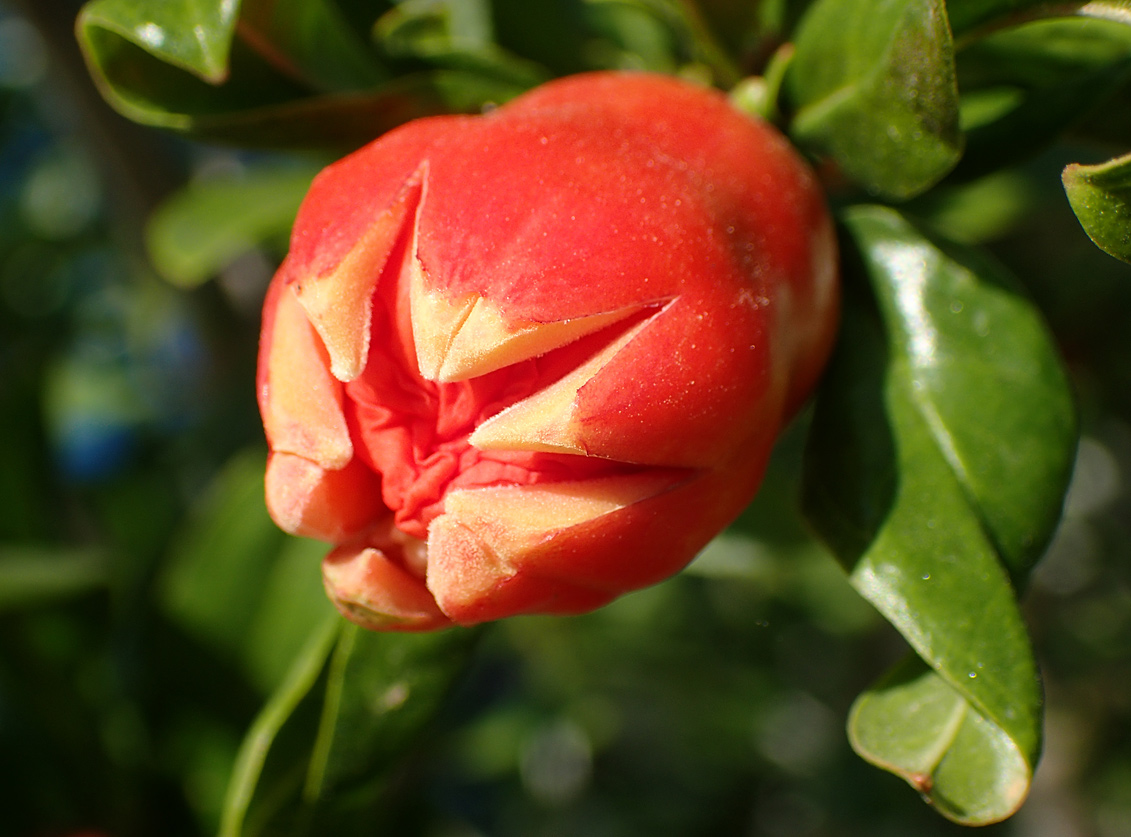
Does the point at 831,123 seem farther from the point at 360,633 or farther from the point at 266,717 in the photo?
the point at 266,717

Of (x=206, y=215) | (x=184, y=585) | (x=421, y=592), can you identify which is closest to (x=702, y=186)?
(x=421, y=592)

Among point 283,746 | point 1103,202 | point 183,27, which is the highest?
point 183,27

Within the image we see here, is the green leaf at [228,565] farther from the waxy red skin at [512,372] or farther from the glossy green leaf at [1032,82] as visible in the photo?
the glossy green leaf at [1032,82]

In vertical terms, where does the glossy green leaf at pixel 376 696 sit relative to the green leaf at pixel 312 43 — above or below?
below

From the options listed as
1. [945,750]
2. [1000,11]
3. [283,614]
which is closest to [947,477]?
[945,750]

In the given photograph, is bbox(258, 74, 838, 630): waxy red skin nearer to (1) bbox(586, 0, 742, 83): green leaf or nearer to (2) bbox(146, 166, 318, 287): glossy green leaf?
(1) bbox(586, 0, 742, 83): green leaf

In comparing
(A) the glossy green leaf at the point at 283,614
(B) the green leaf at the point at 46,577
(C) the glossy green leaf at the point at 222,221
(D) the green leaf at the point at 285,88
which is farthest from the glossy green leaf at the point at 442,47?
(B) the green leaf at the point at 46,577

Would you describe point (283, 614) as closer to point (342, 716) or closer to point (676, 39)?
point (342, 716)
